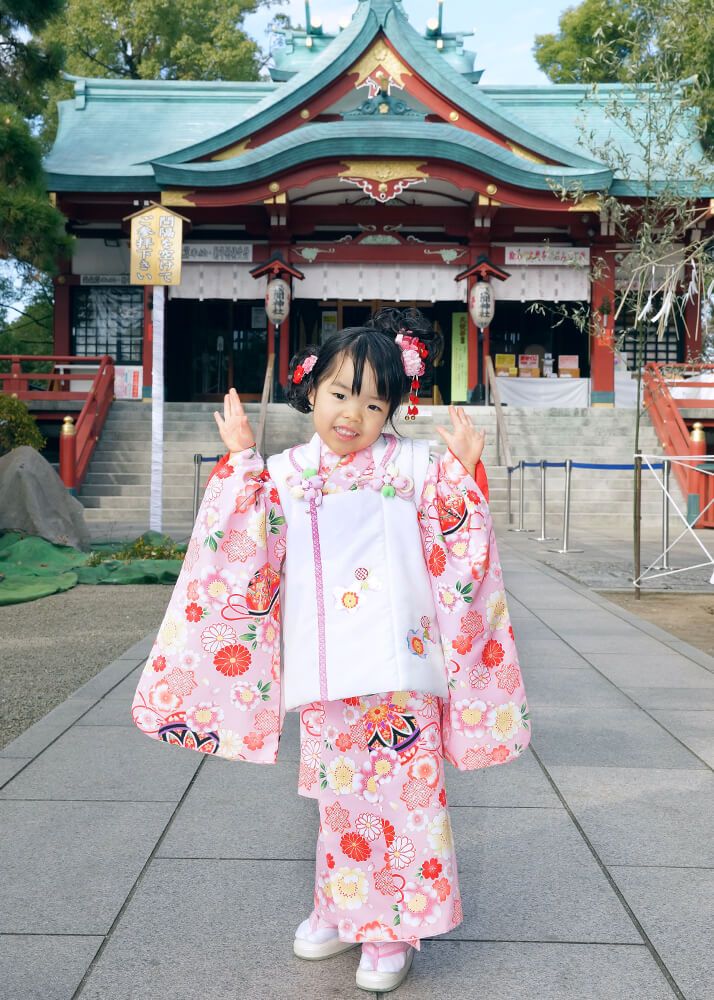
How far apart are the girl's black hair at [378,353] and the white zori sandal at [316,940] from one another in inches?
43.5

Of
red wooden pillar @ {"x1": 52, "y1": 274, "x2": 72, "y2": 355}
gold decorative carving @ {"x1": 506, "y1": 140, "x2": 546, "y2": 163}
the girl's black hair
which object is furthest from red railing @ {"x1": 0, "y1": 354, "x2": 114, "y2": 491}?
the girl's black hair

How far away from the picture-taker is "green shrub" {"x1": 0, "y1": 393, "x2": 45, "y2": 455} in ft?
38.1

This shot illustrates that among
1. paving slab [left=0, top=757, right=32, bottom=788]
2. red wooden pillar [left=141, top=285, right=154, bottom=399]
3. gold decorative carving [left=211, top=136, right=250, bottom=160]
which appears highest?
gold decorative carving [left=211, top=136, right=250, bottom=160]

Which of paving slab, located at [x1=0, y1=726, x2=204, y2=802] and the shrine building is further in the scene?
the shrine building

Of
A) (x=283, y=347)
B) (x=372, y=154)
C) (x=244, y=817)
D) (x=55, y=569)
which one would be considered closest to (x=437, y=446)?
(x=283, y=347)

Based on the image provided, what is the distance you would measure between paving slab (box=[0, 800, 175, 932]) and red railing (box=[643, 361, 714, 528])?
10.7 meters

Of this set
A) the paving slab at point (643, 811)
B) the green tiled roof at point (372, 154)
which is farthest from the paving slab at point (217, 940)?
the green tiled roof at point (372, 154)

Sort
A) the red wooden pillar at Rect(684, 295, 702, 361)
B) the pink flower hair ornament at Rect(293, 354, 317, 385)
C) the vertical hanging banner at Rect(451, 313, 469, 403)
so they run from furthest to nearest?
the vertical hanging banner at Rect(451, 313, 469, 403) < the red wooden pillar at Rect(684, 295, 702, 361) < the pink flower hair ornament at Rect(293, 354, 317, 385)

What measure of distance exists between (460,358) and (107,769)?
15535 mm

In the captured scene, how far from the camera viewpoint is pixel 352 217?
55.3ft

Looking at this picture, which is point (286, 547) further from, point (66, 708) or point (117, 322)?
point (117, 322)

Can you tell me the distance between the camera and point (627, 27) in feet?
23.0

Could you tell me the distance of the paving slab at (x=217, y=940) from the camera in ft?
5.91

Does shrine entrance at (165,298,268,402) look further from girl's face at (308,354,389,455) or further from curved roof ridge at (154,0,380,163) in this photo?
girl's face at (308,354,389,455)
